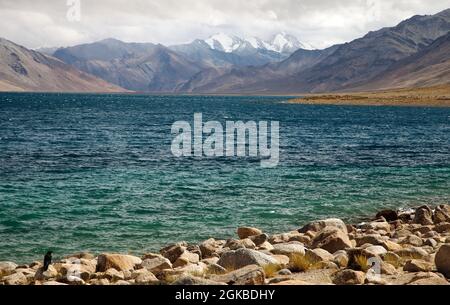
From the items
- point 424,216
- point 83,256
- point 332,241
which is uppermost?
point 332,241

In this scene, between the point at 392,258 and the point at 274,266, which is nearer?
the point at 274,266

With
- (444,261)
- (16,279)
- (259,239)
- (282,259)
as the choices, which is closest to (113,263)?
(16,279)

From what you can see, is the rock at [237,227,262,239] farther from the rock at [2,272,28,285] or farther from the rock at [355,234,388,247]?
the rock at [2,272,28,285]

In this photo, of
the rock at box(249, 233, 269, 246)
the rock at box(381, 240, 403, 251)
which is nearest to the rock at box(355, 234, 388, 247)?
the rock at box(381, 240, 403, 251)

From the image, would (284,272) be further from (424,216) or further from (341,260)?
(424,216)

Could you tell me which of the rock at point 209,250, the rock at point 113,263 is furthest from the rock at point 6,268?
the rock at point 209,250

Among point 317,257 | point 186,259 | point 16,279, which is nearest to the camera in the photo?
point 16,279

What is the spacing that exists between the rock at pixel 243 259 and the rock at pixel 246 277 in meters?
1.94

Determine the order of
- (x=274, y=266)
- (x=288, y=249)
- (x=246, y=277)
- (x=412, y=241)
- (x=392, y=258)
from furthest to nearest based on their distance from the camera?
1. (x=412, y=241)
2. (x=288, y=249)
3. (x=392, y=258)
4. (x=274, y=266)
5. (x=246, y=277)

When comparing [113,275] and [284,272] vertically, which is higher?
[284,272]

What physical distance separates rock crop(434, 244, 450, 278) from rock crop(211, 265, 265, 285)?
442 centimetres

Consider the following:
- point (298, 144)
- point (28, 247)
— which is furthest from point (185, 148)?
point (28, 247)

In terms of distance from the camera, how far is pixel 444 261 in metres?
12.8

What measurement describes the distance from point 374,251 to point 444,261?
265cm
